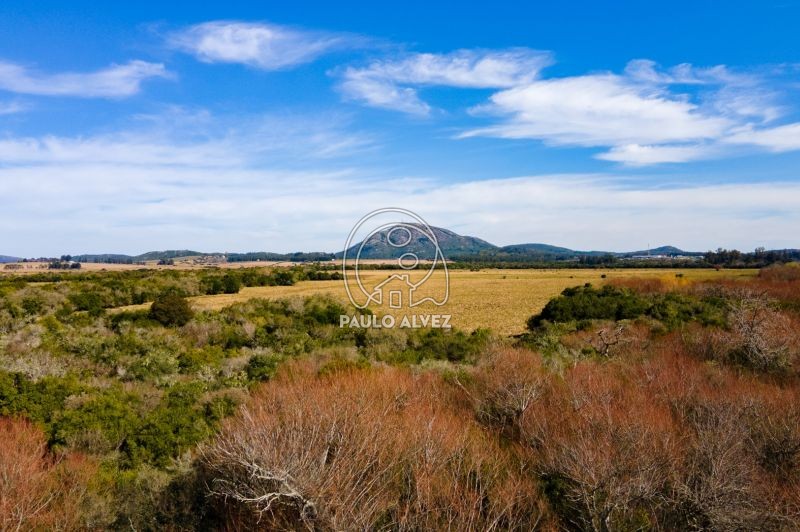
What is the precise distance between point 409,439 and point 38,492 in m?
6.01

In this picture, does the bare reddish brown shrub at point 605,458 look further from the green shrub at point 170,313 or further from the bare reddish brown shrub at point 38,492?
the green shrub at point 170,313

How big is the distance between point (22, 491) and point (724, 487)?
10.5m

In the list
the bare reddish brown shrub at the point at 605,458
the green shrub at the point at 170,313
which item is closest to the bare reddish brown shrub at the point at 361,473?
the bare reddish brown shrub at the point at 605,458

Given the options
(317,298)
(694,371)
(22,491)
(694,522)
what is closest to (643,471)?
(694,522)

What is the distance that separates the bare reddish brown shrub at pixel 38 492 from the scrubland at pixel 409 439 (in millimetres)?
38

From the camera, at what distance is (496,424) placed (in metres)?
11.0

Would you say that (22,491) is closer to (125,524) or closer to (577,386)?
(125,524)

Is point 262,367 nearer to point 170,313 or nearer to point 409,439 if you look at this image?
point 409,439

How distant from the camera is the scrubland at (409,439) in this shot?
6.01 m

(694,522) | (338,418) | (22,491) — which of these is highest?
(338,418)

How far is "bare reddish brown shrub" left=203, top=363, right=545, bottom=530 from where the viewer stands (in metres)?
5.51

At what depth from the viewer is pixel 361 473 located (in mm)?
6227

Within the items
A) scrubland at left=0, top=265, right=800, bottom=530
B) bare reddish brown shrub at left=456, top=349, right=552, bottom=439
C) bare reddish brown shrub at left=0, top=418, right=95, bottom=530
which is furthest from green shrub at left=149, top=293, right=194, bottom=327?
bare reddish brown shrub at left=456, top=349, right=552, bottom=439

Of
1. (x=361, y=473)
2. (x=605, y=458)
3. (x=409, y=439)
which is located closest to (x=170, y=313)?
(x=409, y=439)
